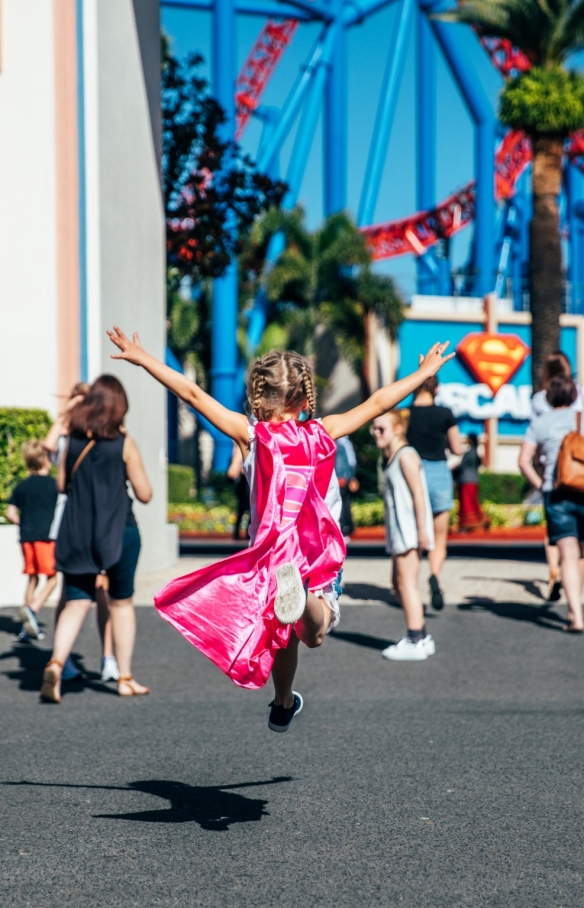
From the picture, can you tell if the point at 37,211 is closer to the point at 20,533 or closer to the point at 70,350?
the point at 70,350

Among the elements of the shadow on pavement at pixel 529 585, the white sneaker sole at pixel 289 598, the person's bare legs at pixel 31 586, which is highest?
the white sneaker sole at pixel 289 598

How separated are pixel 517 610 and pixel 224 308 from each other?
21438 millimetres

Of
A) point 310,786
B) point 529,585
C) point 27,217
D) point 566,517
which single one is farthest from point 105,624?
point 27,217

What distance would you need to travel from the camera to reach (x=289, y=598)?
3.62m

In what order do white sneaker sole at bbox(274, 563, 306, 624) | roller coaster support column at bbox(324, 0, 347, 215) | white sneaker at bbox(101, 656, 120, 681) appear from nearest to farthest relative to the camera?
white sneaker sole at bbox(274, 563, 306, 624)
white sneaker at bbox(101, 656, 120, 681)
roller coaster support column at bbox(324, 0, 347, 215)

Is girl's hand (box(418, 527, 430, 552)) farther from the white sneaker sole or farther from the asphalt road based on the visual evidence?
the white sneaker sole

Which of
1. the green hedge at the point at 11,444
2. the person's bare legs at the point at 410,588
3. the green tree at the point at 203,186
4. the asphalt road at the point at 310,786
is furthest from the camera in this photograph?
the green tree at the point at 203,186

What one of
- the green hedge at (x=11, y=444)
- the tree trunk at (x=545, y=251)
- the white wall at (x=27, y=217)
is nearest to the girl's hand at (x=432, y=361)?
the green hedge at (x=11, y=444)

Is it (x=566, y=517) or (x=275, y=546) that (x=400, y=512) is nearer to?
(x=566, y=517)

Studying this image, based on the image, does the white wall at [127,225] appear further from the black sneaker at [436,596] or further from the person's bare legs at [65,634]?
the person's bare legs at [65,634]

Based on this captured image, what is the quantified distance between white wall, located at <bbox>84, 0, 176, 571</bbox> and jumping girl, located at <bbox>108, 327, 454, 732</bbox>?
23.6 feet

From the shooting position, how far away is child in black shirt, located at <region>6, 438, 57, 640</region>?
26.8 ft

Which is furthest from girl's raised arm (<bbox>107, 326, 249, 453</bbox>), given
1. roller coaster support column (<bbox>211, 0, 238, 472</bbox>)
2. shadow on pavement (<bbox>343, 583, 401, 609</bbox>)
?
roller coaster support column (<bbox>211, 0, 238, 472</bbox>)

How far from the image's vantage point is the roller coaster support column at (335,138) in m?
32.5
